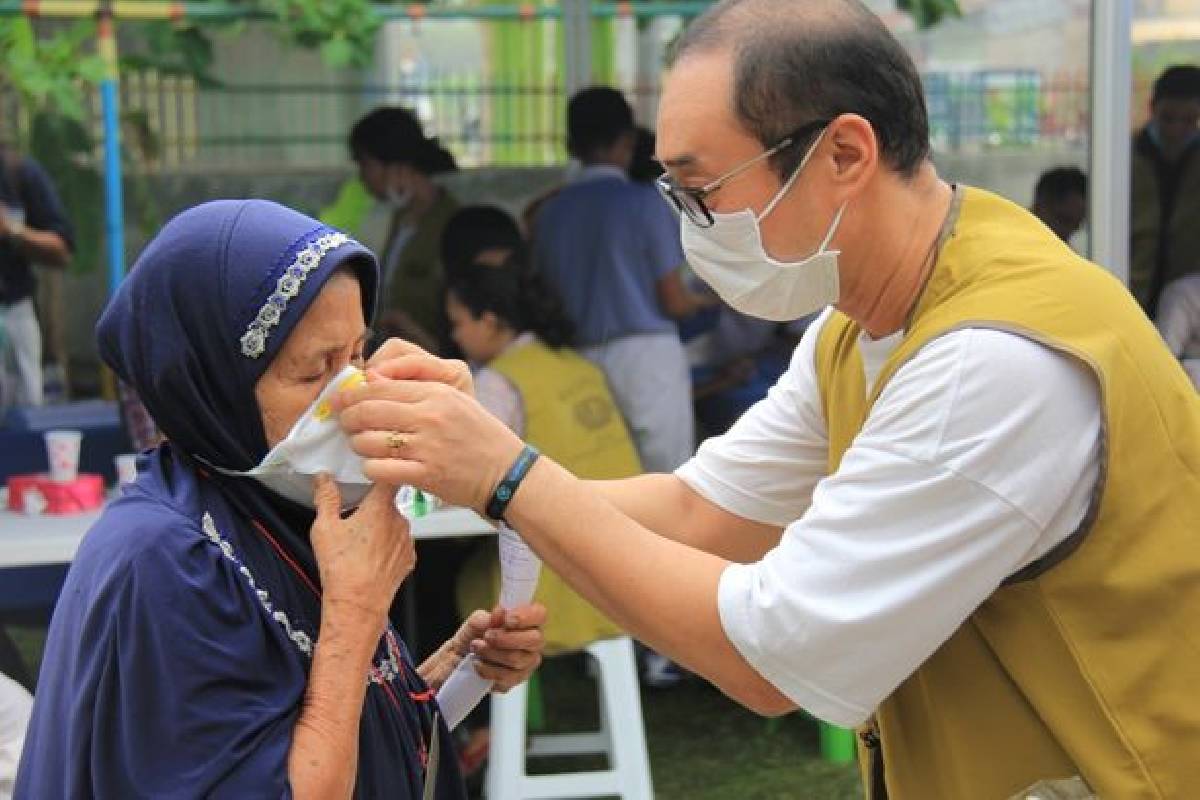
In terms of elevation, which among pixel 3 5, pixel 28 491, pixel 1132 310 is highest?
pixel 3 5

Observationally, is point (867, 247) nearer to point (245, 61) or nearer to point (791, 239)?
point (791, 239)

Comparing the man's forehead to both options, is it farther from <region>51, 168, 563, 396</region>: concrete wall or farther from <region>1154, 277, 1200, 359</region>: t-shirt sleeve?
<region>51, 168, 563, 396</region>: concrete wall

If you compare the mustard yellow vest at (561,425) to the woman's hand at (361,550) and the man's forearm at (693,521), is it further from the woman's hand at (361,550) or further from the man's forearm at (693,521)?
the woman's hand at (361,550)

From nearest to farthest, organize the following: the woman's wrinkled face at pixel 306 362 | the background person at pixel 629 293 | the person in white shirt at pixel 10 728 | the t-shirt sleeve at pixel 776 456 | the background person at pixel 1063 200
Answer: the woman's wrinkled face at pixel 306 362 < the t-shirt sleeve at pixel 776 456 < the person in white shirt at pixel 10 728 < the background person at pixel 1063 200 < the background person at pixel 629 293

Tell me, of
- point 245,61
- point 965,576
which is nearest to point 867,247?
point 965,576

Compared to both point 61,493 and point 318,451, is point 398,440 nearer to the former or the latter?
point 318,451

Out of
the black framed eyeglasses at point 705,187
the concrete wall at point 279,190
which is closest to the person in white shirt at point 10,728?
the black framed eyeglasses at point 705,187

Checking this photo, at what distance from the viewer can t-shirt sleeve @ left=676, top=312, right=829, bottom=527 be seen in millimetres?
2184

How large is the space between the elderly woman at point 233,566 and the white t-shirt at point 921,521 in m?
0.43

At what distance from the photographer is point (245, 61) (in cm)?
976

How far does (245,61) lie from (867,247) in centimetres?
849

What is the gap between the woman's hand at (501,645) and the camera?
6.87 feet

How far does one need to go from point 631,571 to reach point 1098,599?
48 centimetres

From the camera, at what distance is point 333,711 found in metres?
1.73
